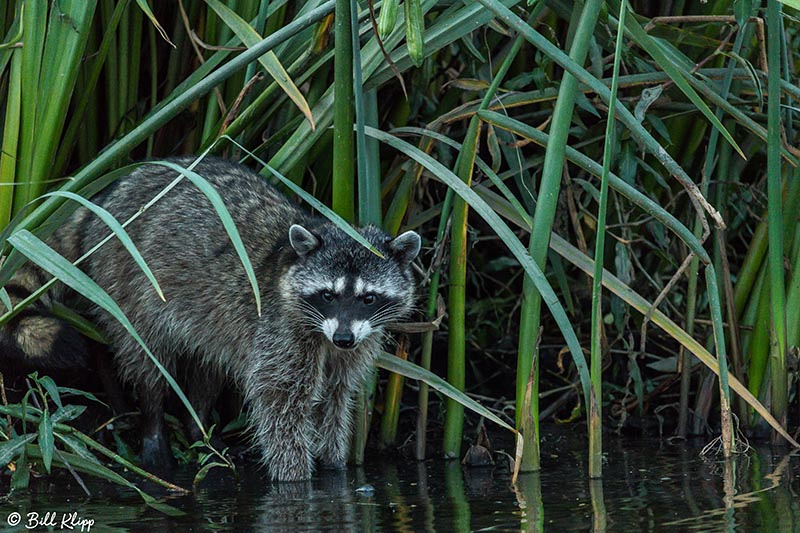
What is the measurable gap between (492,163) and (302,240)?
2.89ft

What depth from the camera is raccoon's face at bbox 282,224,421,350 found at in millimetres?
4629

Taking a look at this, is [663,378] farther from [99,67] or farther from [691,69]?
[99,67]

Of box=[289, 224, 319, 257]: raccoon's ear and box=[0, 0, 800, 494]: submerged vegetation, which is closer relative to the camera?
box=[0, 0, 800, 494]: submerged vegetation

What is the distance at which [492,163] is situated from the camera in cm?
491

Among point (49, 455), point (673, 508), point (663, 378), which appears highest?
point (663, 378)

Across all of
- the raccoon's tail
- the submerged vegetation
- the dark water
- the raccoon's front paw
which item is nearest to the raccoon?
the raccoon's front paw

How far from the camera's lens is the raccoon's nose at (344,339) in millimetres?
4418

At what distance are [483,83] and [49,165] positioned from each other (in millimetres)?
1754

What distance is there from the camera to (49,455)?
3635mm

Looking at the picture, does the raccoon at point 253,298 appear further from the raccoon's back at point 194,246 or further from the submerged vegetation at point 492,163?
the submerged vegetation at point 492,163

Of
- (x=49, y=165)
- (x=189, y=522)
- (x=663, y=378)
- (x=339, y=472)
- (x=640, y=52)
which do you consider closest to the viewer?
(x=189, y=522)

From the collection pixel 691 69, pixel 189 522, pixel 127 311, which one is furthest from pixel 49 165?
pixel 691 69

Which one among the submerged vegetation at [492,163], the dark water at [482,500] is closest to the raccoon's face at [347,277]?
the submerged vegetation at [492,163]

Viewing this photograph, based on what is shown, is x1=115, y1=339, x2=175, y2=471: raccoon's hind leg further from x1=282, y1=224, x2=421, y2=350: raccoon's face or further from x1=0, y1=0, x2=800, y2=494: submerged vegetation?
x1=282, y1=224, x2=421, y2=350: raccoon's face
